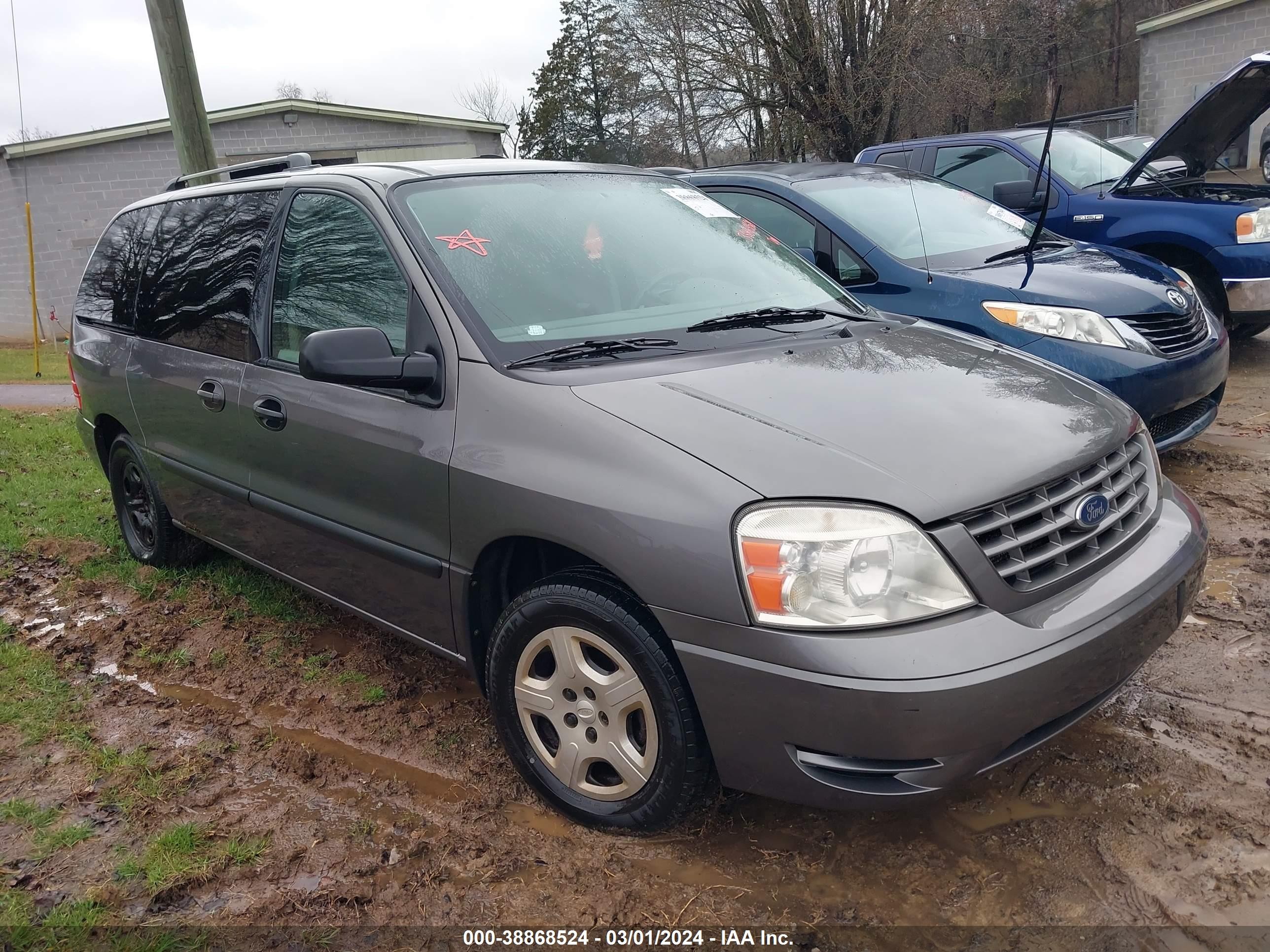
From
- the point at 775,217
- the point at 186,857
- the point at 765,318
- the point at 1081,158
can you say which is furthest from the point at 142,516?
the point at 1081,158

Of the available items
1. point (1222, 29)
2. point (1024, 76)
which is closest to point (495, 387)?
point (1222, 29)

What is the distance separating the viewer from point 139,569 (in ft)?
15.9

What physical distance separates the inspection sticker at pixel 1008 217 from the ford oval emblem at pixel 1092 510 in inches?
153

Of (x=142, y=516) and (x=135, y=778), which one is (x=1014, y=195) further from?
(x=135, y=778)

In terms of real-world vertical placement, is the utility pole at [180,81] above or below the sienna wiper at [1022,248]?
above

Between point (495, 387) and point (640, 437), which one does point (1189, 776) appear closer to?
point (640, 437)

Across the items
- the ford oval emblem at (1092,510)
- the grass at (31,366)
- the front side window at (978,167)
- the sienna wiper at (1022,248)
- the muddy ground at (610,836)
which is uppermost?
the front side window at (978,167)

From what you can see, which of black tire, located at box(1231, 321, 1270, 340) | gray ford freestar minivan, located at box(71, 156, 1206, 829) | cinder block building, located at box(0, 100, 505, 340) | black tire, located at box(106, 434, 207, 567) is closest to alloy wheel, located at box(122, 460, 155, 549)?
black tire, located at box(106, 434, 207, 567)

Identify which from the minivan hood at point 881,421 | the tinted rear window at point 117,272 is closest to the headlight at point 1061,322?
the minivan hood at point 881,421

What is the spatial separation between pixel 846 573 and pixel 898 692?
27cm

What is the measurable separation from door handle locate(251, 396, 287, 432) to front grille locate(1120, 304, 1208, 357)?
3.79m

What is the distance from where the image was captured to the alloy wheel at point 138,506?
4.64m

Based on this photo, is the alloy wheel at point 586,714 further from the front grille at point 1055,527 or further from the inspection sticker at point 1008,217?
the inspection sticker at point 1008,217

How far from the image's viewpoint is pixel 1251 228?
665 centimetres
